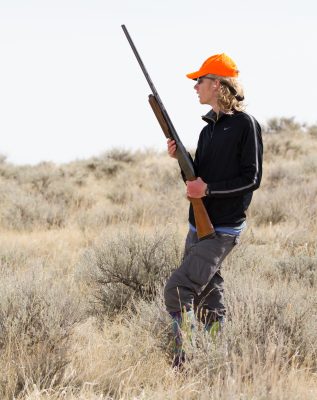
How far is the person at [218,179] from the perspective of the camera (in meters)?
3.66

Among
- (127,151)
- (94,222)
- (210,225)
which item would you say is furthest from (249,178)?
(127,151)

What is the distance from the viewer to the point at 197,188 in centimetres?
369

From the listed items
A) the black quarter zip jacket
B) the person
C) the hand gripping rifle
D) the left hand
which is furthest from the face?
the left hand

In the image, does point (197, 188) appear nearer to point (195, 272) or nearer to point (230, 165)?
point (230, 165)

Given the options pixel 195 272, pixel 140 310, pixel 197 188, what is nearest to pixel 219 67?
pixel 197 188

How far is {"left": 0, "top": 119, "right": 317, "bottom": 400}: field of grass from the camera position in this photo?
3.39 metres

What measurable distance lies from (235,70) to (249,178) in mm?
726

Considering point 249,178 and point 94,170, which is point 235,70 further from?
point 94,170

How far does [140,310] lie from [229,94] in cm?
215

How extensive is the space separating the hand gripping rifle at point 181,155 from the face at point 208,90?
320 mm

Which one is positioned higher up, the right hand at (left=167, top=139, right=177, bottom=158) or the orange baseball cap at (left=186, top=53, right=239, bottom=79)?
the orange baseball cap at (left=186, top=53, right=239, bottom=79)

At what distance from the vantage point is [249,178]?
364 cm

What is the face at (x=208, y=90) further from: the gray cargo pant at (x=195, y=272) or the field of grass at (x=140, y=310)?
the field of grass at (x=140, y=310)

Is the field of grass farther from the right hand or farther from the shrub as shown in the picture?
the right hand
